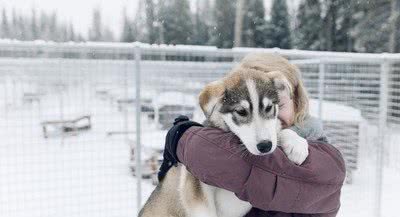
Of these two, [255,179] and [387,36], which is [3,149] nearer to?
[255,179]

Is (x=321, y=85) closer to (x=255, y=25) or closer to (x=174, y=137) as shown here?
(x=174, y=137)

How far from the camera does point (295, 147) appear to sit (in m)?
1.87

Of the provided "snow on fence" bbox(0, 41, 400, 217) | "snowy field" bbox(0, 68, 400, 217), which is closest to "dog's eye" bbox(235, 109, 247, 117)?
"snow on fence" bbox(0, 41, 400, 217)

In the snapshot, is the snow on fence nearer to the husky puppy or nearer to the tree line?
the husky puppy

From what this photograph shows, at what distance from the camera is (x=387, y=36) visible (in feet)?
70.7

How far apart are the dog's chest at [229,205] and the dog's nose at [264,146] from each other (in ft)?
1.09

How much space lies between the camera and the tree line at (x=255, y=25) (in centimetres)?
2197

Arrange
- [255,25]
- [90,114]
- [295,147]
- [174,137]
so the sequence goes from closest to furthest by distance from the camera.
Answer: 1. [295,147]
2. [174,137]
3. [90,114]
4. [255,25]

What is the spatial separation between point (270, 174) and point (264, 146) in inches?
8.6

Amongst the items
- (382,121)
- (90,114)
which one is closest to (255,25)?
(382,121)

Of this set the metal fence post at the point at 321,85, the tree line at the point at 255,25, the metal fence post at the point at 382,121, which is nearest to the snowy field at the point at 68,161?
the metal fence post at the point at 321,85

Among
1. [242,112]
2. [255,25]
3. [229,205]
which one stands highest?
[255,25]

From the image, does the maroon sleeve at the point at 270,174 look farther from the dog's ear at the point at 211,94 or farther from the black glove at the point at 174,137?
the dog's ear at the point at 211,94

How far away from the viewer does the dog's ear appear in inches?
85.3
